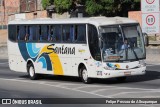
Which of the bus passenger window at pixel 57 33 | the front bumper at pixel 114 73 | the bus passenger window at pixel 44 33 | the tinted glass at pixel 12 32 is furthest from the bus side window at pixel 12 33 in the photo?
the front bumper at pixel 114 73

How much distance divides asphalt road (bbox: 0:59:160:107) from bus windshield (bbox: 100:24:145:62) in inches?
45.4

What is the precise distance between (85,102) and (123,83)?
634 centimetres

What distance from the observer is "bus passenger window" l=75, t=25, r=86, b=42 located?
25.6 metres

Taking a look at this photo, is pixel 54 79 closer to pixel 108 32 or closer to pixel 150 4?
pixel 108 32

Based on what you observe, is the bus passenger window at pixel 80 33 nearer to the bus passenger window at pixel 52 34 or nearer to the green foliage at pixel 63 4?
the bus passenger window at pixel 52 34

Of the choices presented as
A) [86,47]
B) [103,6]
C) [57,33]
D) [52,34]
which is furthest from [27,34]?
[103,6]

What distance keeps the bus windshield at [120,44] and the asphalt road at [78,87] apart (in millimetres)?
1154

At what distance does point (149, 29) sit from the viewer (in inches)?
1693

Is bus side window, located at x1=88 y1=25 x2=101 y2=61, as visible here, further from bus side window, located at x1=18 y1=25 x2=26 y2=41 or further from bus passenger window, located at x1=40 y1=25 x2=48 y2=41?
bus side window, located at x1=18 y1=25 x2=26 y2=41

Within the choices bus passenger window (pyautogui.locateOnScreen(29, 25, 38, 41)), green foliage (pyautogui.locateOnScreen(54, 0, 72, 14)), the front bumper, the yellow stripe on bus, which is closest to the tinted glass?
bus passenger window (pyautogui.locateOnScreen(29, 25, 38, 41))

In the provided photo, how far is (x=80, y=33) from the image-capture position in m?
25.9

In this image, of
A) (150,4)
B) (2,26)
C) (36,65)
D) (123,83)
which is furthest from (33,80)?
(2,26)

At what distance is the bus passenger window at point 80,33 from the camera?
84.0ft

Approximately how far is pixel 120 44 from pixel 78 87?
8.69 ft
